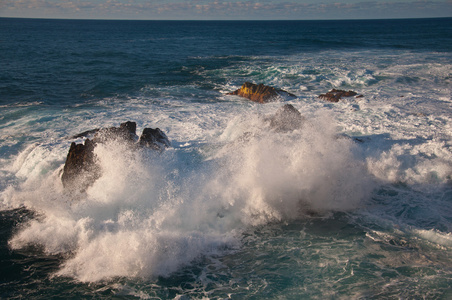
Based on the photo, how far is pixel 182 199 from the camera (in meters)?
8.04

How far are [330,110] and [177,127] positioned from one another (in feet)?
22.8

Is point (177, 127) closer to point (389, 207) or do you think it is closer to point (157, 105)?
point (157, 105)

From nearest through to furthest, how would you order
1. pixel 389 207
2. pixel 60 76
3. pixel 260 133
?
pixel 389 207, pixel 260 133, pixel 60 76

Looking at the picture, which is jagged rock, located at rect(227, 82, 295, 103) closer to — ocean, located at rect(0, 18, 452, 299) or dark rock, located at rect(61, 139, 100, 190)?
ocean, located at rect(0, 18, 452, 299)

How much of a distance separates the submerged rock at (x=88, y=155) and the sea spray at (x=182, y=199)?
0.24 m

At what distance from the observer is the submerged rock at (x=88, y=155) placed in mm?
8680

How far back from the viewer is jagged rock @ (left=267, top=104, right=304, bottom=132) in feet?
34.8

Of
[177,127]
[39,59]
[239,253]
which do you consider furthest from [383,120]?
[39,59]

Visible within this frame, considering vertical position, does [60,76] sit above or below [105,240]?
above

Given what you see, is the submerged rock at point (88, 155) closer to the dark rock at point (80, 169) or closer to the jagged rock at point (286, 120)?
the dark rock at point (80, 169)

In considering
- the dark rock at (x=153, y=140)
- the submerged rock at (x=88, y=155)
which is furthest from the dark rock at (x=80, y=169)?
the dark rock at (x=153, y=140)

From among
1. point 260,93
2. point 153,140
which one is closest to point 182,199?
point 153,140

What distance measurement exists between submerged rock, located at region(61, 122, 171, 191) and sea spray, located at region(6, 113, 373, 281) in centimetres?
24

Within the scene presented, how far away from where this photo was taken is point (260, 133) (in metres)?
10.3
